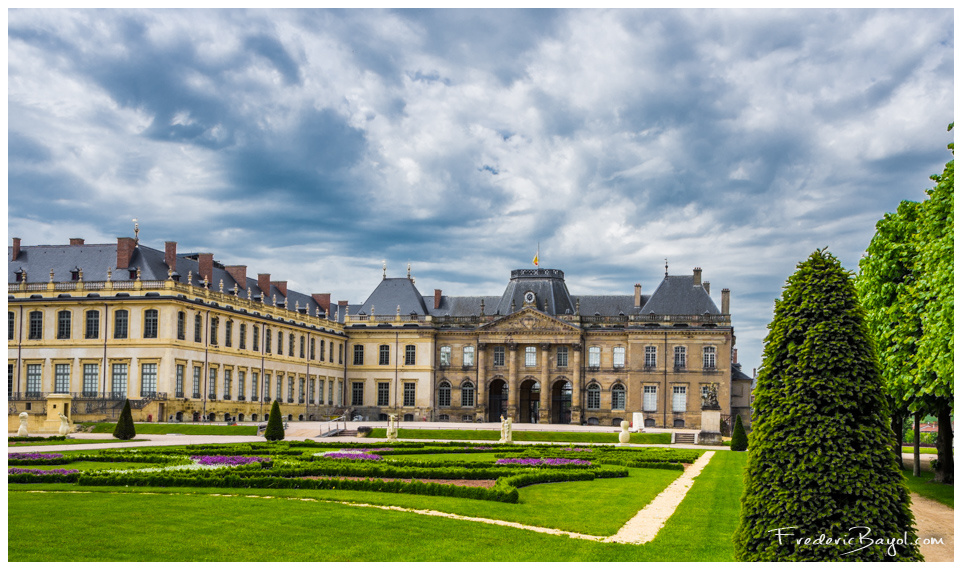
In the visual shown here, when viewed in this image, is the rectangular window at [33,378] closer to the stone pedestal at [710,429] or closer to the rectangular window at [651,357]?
the stone pedestal at [710,429]

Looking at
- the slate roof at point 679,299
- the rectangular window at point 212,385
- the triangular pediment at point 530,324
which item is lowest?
the rectangular window at point 212,385

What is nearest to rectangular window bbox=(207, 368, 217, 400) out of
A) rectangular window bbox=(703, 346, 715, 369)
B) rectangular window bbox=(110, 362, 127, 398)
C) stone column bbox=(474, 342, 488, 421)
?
rectangular window bbox=(110, 362, 127, 398)

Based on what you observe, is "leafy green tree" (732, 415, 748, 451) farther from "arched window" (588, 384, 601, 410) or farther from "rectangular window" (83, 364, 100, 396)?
A: "rectangular window" (83, 364, 100, 396)

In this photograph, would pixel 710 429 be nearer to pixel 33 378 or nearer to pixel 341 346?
pixel 341 346

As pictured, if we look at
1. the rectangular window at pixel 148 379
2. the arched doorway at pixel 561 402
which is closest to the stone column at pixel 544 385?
the arched doorway at pixel 561 402

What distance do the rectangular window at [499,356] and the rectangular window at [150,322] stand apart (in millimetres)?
28308

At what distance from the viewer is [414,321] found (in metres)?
74.9

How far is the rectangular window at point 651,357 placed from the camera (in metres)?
68.6

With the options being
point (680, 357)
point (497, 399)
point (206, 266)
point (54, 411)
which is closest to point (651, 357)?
point (680, 357)

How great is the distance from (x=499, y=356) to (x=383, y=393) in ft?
34.8

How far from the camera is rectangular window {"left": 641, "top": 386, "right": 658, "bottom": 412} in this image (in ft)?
225

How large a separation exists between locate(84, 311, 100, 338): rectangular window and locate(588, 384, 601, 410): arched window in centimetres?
3592

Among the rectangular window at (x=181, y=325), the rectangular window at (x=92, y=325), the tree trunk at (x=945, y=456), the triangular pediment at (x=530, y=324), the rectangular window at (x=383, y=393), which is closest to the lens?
the tree trunk at (x=945, y=456)
